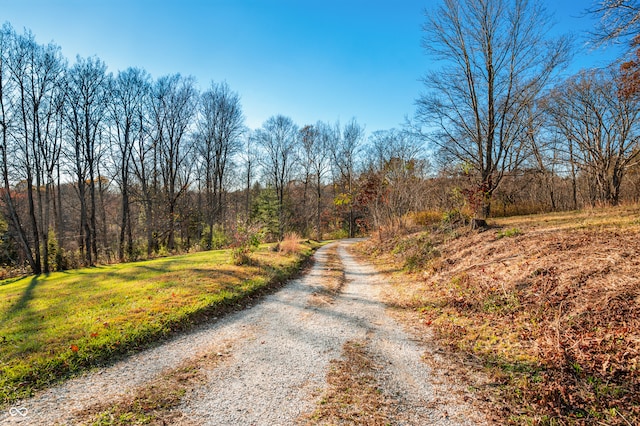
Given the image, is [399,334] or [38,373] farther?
[399,334]

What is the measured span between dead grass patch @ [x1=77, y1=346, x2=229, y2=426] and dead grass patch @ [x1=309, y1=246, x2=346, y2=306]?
3.88m

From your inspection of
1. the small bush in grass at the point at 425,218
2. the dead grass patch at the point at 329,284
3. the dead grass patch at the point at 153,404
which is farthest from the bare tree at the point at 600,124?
the dead grass patch at the point at 153,404

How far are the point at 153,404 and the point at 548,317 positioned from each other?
211 inches

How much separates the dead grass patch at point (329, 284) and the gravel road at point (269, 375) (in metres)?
1.25

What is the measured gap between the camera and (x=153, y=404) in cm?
311

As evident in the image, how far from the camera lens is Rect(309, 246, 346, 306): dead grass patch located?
303 inches

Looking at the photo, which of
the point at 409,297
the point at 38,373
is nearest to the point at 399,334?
the point at 409,297

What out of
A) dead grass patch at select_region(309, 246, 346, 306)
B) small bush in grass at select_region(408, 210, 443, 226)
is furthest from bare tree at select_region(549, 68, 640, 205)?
dead grass patch at select_region(309, 246, 346, 306)

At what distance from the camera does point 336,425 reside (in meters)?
2.77

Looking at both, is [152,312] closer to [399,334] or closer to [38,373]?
[38,373]

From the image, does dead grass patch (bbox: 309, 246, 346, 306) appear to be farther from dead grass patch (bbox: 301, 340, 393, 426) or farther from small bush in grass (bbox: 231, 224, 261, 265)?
dead grass patch (bbox: 301, 340, 393, 426)

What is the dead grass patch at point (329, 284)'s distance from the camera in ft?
25.2

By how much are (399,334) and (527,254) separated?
3.81 m

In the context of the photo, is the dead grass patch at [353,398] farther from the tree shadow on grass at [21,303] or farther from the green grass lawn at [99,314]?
the tree shadow on grass at [21,303]
